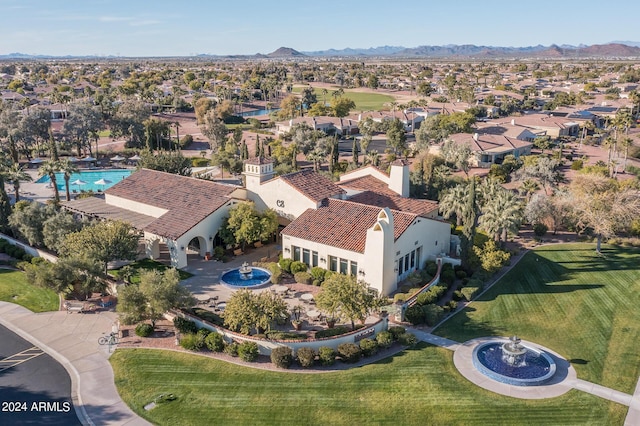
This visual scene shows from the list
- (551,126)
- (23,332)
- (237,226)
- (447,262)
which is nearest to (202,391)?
(23,332)

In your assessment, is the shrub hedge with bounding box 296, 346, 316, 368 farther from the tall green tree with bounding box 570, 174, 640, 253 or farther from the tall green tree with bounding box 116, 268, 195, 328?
the tall green tree with bounding box 570, 174, 640, 253

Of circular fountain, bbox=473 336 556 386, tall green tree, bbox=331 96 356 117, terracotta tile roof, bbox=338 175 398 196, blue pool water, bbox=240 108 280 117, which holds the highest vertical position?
tall green tree, bbox=331 96 356 117

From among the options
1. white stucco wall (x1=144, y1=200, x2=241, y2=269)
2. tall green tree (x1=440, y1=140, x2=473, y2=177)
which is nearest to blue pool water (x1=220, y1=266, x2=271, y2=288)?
white stucco wall (x1=144, y1=200, x2=241, y2=269)

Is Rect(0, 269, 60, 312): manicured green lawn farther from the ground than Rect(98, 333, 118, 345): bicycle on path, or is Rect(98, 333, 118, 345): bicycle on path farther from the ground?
Rect(98, 333, 118, 345): bicycle on path

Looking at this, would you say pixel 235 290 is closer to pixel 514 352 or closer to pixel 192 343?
pixel 192 343

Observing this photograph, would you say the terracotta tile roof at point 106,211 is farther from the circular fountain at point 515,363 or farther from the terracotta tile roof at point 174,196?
the circular fountain at point 515,363

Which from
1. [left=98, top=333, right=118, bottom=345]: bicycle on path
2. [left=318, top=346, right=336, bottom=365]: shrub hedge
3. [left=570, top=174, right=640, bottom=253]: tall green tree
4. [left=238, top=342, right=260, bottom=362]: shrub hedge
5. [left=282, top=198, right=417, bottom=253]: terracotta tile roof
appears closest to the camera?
[left=318, top=346, right=336, bottom=365]: shrub hedge

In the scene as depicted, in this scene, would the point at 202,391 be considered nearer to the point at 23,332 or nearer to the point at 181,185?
the point at 23,332
